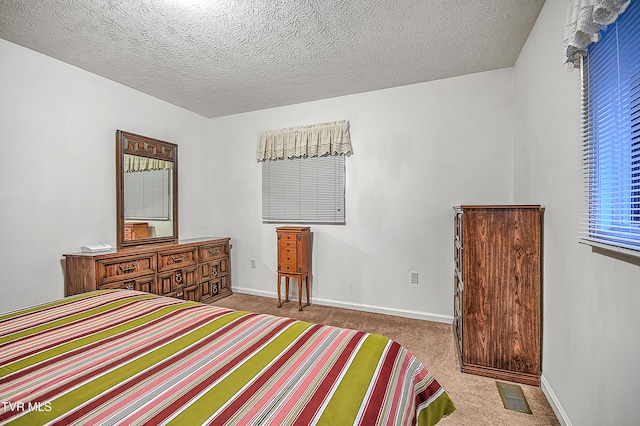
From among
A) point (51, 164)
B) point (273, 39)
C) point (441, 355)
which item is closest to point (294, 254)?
point (441, 355)

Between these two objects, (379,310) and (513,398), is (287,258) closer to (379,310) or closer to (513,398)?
(379,310)

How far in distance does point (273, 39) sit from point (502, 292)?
2.62 metres

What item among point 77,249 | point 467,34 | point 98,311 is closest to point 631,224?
point 467,34

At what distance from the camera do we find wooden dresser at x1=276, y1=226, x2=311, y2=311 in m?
3.54

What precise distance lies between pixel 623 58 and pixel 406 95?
234 centimetres

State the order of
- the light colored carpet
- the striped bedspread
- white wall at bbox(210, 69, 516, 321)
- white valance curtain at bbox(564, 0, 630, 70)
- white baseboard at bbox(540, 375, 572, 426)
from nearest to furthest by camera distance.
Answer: the striped bedspread
white valance curtain at bbox(564, 0, 630, 70)
white baseboard at bbox(540, 375, 572, 426)
the light colored carpet
white wall at bbox(210, 69, 516, 321)

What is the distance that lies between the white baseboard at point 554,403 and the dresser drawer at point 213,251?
3.54 metres

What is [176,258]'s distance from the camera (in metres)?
3.45

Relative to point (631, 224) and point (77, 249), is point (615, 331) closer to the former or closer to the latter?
point (631, 224)

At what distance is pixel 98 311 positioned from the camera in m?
1.59

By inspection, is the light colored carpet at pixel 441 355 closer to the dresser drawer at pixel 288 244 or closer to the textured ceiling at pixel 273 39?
the dresser drawer at pixel 288 244

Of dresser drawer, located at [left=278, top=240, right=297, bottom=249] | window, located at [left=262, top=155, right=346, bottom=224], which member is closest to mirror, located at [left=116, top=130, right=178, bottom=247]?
window, located at [left=262, top=155, right=346, bottom=224]

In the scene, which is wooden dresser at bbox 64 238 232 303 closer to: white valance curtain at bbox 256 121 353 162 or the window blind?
the window blind

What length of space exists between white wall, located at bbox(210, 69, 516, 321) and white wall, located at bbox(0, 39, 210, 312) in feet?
6.16
